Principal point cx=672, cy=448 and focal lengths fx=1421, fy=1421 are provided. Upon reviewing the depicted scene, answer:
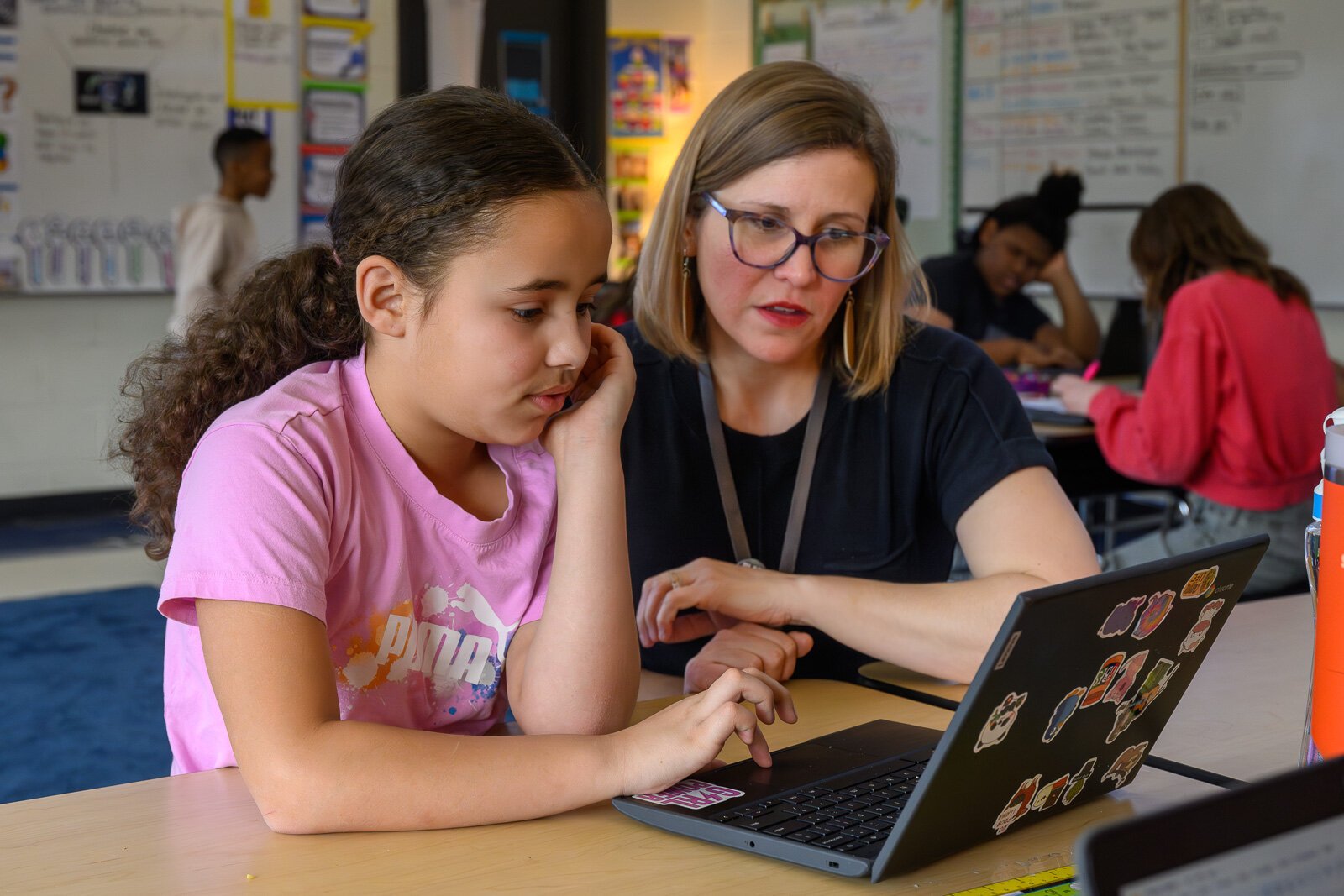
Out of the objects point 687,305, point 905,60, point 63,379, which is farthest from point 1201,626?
point 905,60

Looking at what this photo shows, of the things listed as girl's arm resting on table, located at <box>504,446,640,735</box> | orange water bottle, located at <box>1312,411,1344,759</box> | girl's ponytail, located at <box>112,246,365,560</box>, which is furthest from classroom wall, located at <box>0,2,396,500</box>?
orange water bottle, located at <box>1312,411,1344,759</box>

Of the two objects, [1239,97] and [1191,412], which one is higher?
[1239,97]

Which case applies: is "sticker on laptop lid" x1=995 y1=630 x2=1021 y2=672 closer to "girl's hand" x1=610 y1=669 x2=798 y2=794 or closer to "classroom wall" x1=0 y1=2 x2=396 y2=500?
"girl's hand" x1=610 y1=669 x2=798 y2=794

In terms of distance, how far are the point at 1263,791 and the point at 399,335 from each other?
2.76ft

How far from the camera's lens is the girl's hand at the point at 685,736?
1.01 m

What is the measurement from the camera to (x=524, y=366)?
1.12m

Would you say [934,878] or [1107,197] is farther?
[1107,197]

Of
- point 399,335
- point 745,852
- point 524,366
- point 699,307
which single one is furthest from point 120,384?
point 745,852

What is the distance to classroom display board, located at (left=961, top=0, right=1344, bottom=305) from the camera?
4996mm

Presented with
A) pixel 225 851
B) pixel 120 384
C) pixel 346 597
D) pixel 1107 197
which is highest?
pixel 1107 197

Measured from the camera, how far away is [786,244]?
1.54 m

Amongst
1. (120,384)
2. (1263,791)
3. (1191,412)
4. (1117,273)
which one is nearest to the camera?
(1263,791)

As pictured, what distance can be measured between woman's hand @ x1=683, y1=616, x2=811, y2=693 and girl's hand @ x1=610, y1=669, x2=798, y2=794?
1.13ft

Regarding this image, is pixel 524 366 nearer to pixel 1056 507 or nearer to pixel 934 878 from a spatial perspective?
pixel 934 878
